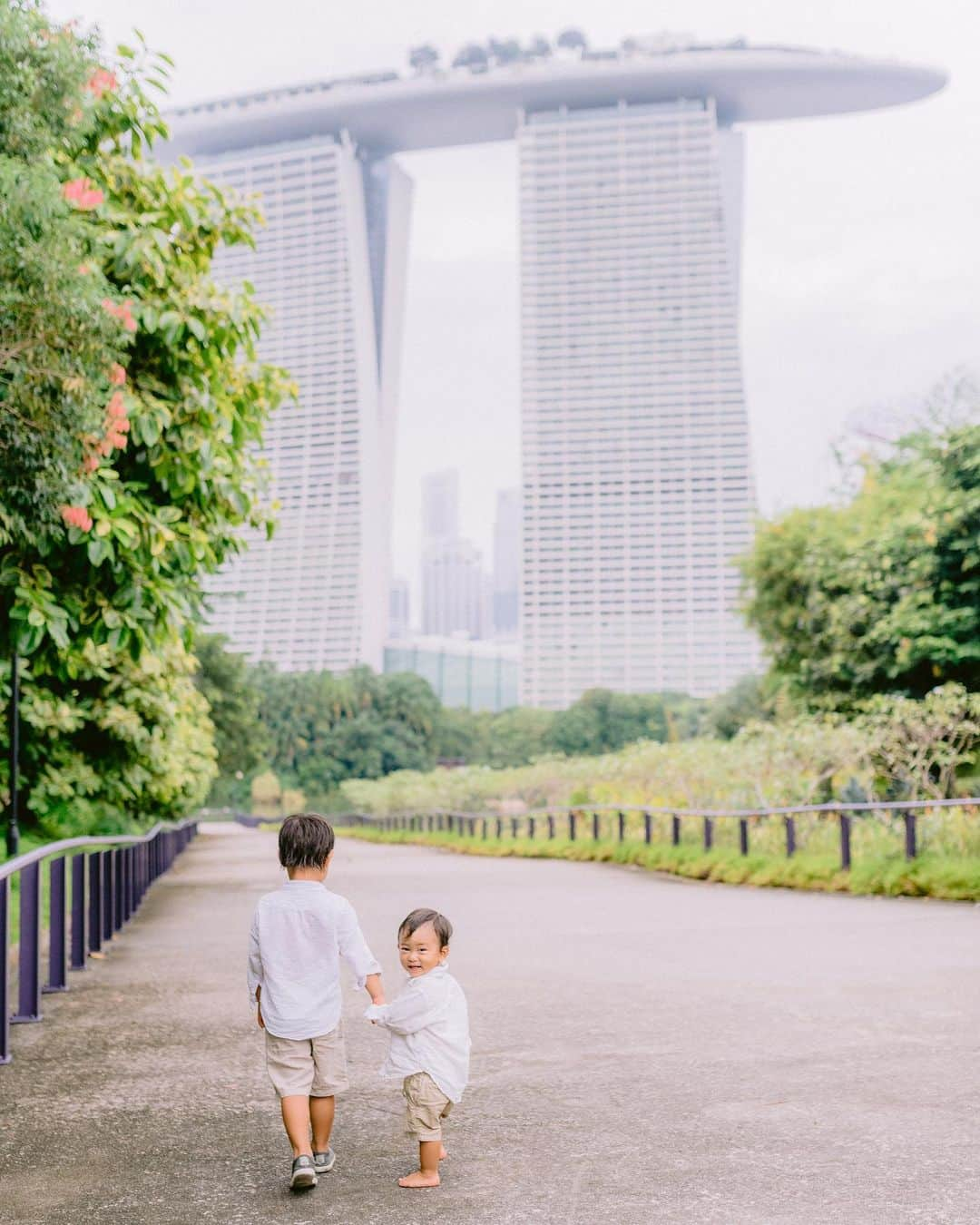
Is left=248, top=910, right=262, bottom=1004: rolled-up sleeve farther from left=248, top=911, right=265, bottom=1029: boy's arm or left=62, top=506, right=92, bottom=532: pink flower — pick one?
left=62, top=506, right=92, bottom=532: pink flower

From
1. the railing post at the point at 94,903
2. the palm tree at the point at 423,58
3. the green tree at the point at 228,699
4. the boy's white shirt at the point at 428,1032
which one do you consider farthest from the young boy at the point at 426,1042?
the palm tree at the point at 423,58

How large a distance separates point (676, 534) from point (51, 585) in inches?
6776

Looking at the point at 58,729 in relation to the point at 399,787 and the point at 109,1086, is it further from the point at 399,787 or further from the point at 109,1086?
the point at 399,787

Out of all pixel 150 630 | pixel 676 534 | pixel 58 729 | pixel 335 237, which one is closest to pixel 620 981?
pixel 150 630

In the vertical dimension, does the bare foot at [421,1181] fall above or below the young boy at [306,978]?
below

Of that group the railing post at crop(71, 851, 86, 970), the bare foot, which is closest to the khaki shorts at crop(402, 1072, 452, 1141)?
the bare foot

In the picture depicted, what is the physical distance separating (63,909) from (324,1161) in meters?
5.06

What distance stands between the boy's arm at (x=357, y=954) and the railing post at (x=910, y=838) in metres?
11.1

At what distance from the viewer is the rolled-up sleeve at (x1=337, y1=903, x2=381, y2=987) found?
4.78m

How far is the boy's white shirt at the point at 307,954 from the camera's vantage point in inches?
188

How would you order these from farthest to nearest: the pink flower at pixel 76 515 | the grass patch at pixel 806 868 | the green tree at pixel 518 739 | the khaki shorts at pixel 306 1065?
1. the green tree at pixel 518 739
2. the grass patch at pixel 806 868
3. the pink flower at pixel 76 515
4. the khaki shorts at pixel 306 1065

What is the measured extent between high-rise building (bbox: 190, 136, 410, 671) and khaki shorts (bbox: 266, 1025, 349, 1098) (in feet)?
546

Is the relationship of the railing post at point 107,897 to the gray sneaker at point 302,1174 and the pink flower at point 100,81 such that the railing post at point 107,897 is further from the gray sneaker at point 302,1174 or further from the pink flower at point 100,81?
the gray sneaker at point 302,1174

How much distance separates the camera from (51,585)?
855cm
